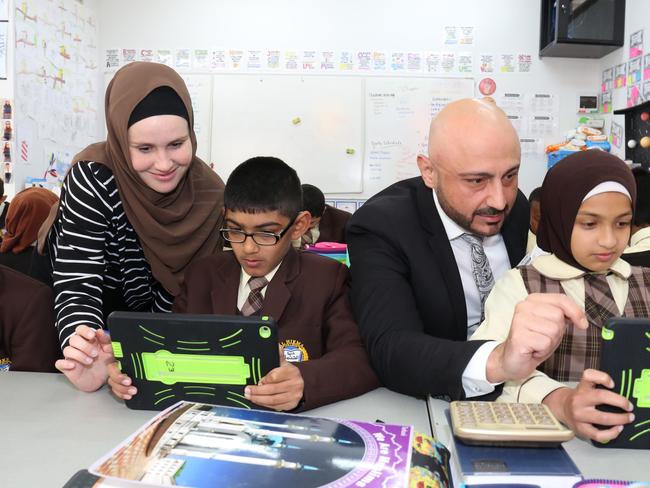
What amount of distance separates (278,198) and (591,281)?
2.43 feet

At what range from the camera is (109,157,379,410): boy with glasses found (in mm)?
1366

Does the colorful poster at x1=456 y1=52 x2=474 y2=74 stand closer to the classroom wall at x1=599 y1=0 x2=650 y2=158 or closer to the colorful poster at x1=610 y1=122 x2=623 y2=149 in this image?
the classroom wall at x1=599 y1=0 x2=650 y2=158

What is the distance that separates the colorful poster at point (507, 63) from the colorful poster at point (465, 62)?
0.74 feet

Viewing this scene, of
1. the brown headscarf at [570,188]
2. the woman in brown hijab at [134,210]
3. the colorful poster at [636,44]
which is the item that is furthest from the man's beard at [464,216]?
the colorful poster at [636,44]

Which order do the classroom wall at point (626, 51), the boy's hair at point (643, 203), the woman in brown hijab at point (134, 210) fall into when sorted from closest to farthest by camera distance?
the woman in brown hijab at point (134, 210)
the boy's hair at point (643, 203)
the classroom wall at point (626, 51)

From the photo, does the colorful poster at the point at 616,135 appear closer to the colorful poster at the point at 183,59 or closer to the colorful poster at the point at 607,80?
the colorful poster at the point at 607,80

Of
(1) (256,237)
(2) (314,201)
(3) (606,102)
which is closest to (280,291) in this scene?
(1) (256,237)

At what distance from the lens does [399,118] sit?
4656mm

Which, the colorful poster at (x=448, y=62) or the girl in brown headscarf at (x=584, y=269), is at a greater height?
the colorful poster at (x=448, y=62)

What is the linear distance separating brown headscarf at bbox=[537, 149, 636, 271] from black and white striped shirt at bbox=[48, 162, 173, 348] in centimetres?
103

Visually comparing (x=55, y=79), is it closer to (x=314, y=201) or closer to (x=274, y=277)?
(x=314, y=201)

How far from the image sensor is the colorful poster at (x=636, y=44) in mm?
3852

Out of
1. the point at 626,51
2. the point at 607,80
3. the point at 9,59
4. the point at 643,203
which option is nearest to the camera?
the point at 643,203

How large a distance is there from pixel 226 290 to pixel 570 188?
0.81m
